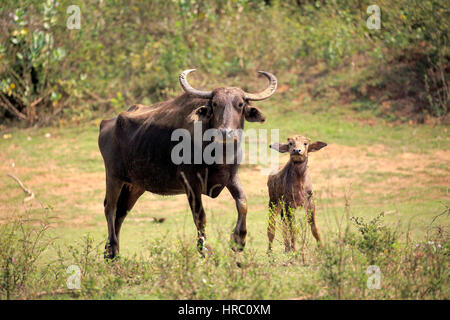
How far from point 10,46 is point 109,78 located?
3063mm

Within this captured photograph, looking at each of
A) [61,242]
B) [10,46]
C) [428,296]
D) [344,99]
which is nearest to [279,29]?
[344,99]

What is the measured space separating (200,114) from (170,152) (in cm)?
67

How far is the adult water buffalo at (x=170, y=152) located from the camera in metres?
7.42

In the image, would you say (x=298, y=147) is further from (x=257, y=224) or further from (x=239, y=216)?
(x=257, y=224)

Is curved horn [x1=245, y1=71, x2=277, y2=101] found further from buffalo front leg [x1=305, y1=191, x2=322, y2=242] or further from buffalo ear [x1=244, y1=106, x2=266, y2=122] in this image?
buffalo front leg [x1=305, y1=191, x2=322, y2=242]

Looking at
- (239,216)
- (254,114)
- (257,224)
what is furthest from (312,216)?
(257,224)

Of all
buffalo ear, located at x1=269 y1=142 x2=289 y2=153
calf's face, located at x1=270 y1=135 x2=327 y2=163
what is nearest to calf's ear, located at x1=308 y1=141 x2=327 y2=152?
calf's face, located at x1=270 y1=135 x2=327 y2=163

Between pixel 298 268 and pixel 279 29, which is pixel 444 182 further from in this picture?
pixel 279 29

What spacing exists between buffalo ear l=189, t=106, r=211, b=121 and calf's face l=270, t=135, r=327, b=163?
1.15 meters

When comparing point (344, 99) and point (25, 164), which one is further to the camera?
point (344, 99)

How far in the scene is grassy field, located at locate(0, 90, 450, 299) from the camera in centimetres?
604

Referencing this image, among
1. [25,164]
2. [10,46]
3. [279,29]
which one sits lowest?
[25,164]
